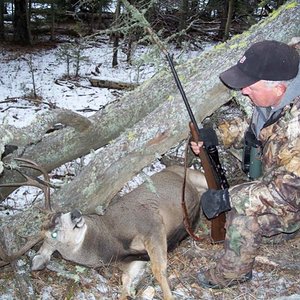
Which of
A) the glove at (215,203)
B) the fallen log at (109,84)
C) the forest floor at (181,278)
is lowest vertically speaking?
the fallen log at (109,84)

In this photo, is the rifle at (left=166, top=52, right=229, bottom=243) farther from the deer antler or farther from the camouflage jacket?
the deer antler

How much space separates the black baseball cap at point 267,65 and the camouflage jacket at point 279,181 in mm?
267

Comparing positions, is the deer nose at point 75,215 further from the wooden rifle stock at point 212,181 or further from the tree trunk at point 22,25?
the tree trunk at point 22,25

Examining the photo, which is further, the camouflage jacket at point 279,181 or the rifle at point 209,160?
the rifle at point 209,160

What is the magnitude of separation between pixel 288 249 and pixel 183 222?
3.88 feet

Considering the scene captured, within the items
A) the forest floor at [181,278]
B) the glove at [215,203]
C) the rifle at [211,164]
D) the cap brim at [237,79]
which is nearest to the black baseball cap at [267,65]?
the cap brim at [237,79]

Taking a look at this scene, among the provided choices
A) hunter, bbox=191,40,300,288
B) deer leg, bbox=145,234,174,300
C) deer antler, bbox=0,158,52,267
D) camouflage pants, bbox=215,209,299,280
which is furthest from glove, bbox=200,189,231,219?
deer antler, bbox=0,158,52,267

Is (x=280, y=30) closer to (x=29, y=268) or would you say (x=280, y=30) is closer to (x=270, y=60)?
(x=270, y=60)

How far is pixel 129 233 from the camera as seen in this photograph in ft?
17.1

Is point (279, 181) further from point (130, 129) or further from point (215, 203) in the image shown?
point (130, 129)

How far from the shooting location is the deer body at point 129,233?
4887 mm

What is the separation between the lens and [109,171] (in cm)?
500

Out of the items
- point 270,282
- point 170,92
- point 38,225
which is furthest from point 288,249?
point 38,225

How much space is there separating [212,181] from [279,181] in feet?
3.55
